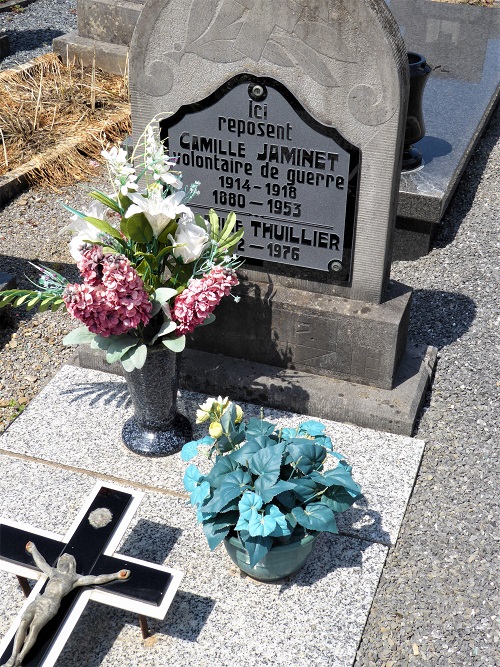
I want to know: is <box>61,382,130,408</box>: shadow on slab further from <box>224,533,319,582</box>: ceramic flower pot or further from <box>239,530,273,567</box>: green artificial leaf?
<box>239,530,273,567</box>: green artificial leaf

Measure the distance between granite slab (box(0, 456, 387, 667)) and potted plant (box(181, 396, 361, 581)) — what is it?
0.14 meters

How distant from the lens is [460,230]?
5.74 m

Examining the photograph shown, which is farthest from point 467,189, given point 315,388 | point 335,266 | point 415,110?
point 315,388

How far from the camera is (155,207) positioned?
3227 millimetres

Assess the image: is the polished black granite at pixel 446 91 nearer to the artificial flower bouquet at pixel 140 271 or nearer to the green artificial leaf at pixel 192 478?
the artificial flower bouquet at pixel 140 271

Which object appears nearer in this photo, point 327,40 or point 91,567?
point 91,567

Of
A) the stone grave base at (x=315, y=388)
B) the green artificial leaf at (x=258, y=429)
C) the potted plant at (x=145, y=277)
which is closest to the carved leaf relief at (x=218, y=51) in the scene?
the potted plant at (x=145, y=277)

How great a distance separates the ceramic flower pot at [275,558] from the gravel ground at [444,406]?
36 centimetres

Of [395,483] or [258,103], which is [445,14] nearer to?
[258,103]

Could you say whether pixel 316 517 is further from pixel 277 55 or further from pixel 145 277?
pixel 277 55

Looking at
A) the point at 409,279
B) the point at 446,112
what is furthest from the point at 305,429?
the point at 446,112

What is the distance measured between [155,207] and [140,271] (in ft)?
0.95

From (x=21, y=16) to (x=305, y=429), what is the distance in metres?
8.52

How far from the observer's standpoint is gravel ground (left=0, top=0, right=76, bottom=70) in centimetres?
866
